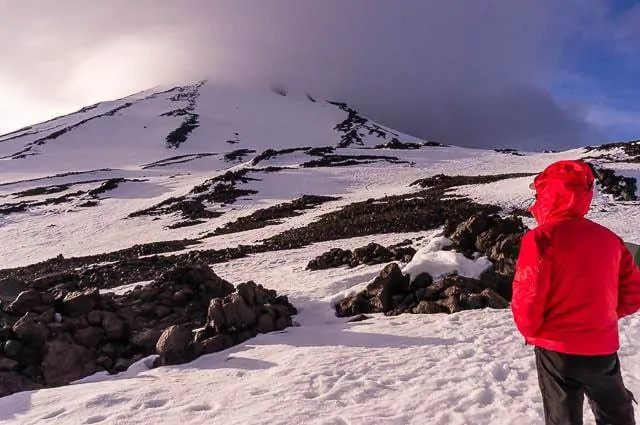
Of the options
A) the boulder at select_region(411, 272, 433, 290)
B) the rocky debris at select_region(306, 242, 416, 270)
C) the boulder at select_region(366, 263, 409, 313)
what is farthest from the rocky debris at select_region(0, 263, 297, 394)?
the rocky debris at select_region(306, 242, 416, 270)

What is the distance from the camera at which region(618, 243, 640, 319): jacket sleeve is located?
398cm

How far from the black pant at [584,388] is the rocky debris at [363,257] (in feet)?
36.8

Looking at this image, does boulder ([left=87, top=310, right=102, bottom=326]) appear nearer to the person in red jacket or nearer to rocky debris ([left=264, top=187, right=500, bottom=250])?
the person in red jacket

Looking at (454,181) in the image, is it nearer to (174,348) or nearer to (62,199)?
(174,348)

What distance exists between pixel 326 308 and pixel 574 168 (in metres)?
8.83

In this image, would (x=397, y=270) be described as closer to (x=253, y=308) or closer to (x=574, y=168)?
(x=253, y=308)

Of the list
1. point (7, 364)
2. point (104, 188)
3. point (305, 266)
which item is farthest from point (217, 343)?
point (104, 188)

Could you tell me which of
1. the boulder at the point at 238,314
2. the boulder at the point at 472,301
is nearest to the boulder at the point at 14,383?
the boulder at the point at 238,314

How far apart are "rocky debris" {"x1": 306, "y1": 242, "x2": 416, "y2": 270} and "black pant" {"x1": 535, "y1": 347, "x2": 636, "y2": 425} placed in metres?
11.2

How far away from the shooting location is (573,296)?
3711 millimetres

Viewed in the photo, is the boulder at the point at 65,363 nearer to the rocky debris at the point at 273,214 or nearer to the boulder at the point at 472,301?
the boulder at the point at 472,301

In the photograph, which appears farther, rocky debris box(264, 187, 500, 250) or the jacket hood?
rocky debris box(264, 187, 500, 250)

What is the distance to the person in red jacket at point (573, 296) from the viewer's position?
3676 mm

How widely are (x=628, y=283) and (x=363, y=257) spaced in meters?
12.6
